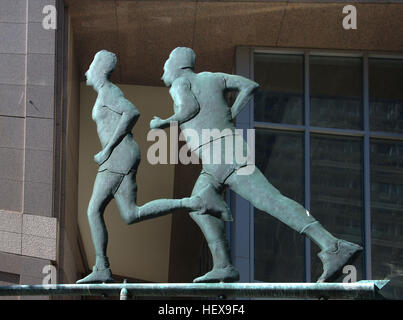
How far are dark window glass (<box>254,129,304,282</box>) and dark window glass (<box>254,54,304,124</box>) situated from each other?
0.41m

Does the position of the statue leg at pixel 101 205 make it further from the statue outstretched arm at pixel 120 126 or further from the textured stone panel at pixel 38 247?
the textured stone panel at pixel 38 247

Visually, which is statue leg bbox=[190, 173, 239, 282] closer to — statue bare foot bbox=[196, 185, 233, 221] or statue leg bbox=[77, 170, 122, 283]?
statue bare foot bbox=[196, 185, 233, 221]

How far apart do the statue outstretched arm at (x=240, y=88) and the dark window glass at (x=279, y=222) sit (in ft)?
26.7

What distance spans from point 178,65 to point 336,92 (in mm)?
9399

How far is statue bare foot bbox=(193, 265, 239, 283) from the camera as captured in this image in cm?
1289

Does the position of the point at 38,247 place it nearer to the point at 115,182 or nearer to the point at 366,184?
the point at 115,182

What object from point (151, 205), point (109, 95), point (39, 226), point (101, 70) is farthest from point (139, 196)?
point (151, 205)

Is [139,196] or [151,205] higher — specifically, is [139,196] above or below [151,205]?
above

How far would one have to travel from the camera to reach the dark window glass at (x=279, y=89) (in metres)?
22.7

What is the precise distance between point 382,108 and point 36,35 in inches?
305

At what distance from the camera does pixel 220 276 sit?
42.4ft

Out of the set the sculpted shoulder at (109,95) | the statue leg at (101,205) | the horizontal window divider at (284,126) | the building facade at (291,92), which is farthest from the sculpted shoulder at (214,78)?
the horizontal window divider at (284,126)

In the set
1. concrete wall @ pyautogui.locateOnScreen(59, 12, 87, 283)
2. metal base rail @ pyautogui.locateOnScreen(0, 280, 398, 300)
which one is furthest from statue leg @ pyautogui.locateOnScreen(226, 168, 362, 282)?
concrete wall @ pyautogui.locateOnScreen(59, 12, 87, 283)
